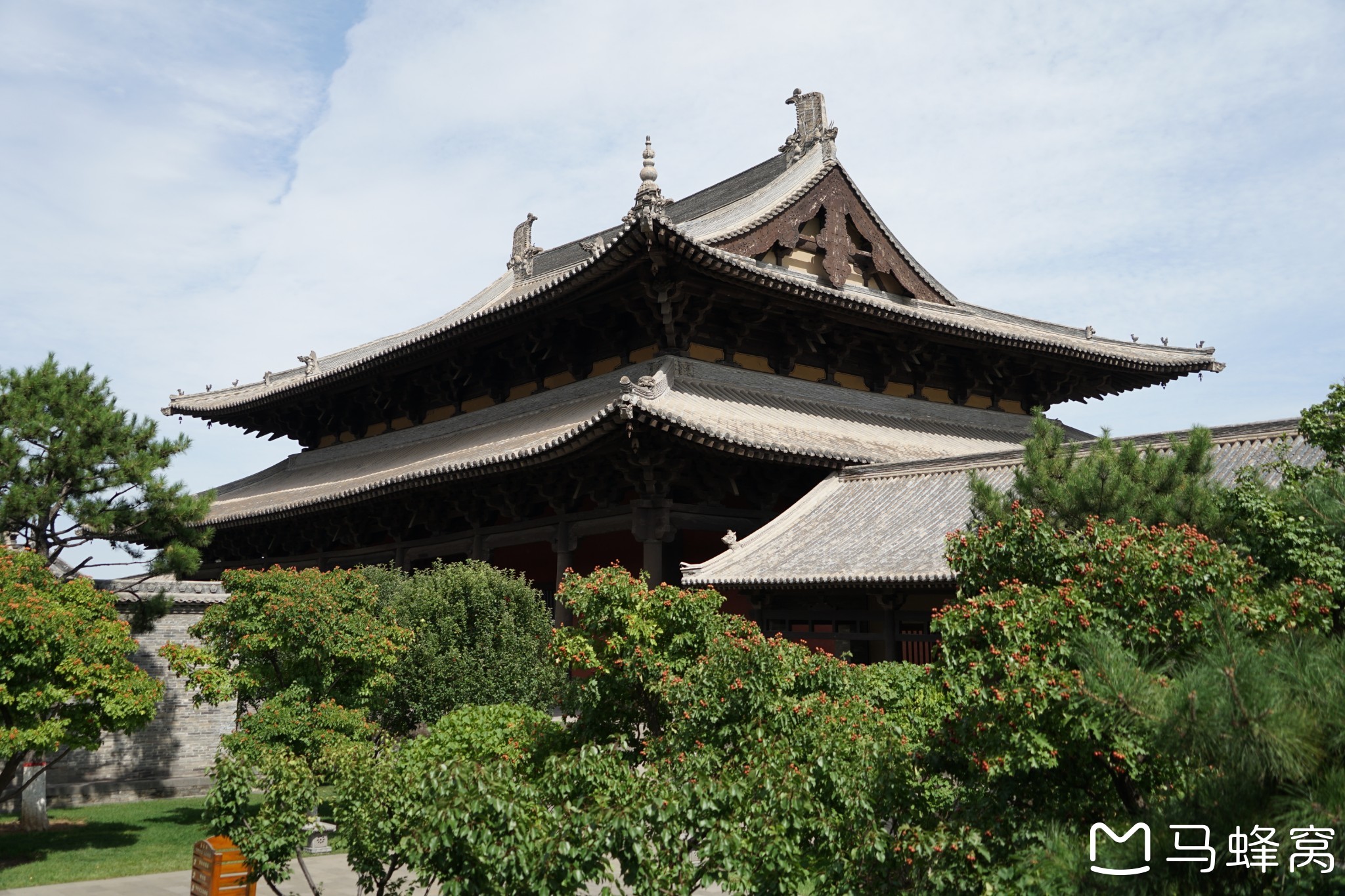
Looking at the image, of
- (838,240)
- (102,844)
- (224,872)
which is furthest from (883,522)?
(102,844)

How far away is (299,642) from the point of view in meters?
13.6

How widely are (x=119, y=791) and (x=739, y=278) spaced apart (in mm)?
12419

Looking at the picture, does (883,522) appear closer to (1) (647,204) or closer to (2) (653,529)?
(2) (653,529)

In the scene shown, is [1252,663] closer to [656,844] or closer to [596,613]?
[656,844]

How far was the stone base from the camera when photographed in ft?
54.9

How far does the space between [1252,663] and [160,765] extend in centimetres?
1752

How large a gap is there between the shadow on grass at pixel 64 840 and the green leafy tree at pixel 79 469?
133 inches

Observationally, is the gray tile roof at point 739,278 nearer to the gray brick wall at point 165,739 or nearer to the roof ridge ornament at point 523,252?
the roof ridge ornament at point 523,252

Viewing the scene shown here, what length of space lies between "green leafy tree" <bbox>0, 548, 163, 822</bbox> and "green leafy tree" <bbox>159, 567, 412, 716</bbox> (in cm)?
97

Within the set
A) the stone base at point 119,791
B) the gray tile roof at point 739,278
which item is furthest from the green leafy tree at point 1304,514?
the stone base at point 119,791

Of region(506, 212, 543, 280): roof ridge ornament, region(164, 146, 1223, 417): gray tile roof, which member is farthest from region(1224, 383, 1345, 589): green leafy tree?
region(506, 212, 543, 280): roof ridge ornament

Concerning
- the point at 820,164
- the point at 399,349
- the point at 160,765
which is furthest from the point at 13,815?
the point at 820,164

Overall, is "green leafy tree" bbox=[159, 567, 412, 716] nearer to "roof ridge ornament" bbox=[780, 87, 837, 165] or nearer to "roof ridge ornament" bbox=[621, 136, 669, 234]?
"roof ridge ornament" bbox=[621, 136, 669, 234]

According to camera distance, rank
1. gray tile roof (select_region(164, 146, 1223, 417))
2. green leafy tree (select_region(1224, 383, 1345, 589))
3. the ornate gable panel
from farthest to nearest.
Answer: the ornate gable panel → gray tile roof (select_region(164, 146, 1223, 417)) → green leafy tree (select_region(1224, 383, 1345, 589))
